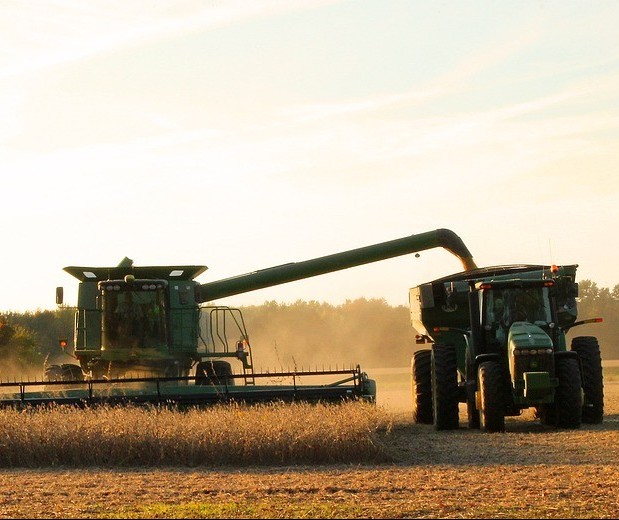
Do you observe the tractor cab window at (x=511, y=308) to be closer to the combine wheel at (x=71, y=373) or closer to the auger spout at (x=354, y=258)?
the auger spout at (x=354, y=258)

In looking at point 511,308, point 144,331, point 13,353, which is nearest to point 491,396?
point 511,308

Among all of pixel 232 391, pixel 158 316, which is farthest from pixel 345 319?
pixel 232 391

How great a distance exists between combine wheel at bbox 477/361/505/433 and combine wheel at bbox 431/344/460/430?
693 millimetres

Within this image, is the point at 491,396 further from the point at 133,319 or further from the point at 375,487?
the point at 133,319

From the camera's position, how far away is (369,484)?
11.0m

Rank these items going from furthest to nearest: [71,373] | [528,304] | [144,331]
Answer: [71,373], [144,331], [528,304]

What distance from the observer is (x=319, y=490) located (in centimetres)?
1063

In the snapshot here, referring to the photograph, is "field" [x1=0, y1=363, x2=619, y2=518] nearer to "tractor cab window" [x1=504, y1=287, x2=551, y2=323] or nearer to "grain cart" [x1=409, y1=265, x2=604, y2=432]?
"grain cart" [x1=409, y1=265, x2=604, y2=432]

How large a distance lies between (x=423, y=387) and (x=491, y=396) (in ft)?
8.13

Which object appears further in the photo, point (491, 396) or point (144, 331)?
point (144, 331)

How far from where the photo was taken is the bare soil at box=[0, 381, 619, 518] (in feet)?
30.8

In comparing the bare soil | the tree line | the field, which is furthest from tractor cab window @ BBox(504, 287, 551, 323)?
the tree line

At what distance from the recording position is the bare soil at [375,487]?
9375 millimetres

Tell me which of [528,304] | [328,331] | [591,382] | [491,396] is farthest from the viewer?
[328,331]
